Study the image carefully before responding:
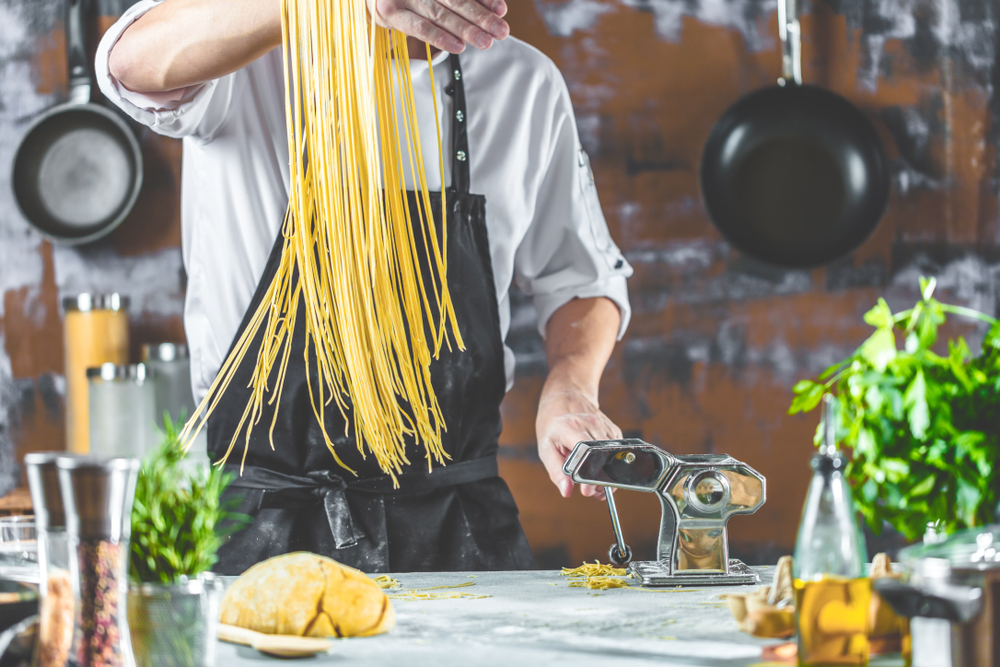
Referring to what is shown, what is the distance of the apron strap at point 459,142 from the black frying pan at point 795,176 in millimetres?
815

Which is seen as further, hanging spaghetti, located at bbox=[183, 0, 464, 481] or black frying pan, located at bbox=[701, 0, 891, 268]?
black frying pan, located at bbox=[701, 0, 891, 268]

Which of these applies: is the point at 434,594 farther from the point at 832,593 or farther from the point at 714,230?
the point at 714,230

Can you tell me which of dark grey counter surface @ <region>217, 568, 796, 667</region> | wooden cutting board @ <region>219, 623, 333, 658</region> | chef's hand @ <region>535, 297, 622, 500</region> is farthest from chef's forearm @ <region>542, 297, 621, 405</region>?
wooden cutting board @ <region>219, 623, 333, 658</region>

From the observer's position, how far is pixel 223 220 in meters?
1.39

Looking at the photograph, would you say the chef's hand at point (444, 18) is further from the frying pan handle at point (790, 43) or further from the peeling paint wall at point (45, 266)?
the peeling paint wall at point (45, 266)

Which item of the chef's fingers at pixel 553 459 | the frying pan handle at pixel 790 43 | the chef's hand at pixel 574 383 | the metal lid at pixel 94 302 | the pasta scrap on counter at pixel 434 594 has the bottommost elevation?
the pasta scrap on counter at pixel 434 594

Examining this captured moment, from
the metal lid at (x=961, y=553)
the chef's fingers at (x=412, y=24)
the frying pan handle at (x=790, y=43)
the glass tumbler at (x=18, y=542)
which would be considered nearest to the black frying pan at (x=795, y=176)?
the frying pan handle at (x=790, y=43)

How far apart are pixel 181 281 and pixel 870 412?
5.66 feet

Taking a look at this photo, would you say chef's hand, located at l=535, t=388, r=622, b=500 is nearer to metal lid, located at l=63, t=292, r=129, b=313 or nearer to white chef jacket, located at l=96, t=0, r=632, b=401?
white chef jacket, located at l=96, t=0, r=632, b=401

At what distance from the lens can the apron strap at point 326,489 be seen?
1.30 m

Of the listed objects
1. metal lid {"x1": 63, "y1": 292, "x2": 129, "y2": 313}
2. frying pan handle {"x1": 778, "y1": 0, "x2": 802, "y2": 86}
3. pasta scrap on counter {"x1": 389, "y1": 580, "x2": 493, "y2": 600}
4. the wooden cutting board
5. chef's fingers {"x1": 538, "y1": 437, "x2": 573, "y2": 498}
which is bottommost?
pasta scrap on counter {"x1": 389, "y1": 580, "x2": 493, "y2": 600}

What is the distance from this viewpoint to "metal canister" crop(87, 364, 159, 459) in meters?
1.78

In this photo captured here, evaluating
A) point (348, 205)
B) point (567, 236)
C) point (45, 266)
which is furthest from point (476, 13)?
point (45, 266)

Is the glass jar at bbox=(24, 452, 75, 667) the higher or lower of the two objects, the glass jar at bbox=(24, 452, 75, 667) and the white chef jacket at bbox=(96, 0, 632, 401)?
the lower
